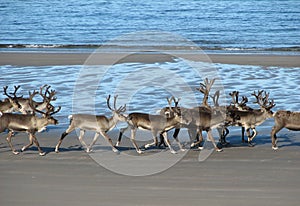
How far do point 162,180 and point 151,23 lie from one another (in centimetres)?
3388

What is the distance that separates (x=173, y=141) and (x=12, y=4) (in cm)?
4506

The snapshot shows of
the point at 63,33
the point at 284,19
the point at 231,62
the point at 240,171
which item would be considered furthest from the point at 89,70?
the point at 284,19

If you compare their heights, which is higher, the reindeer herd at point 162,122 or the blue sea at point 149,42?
the reindeer herd at point 162,122

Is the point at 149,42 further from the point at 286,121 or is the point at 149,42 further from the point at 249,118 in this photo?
the point at 286,121

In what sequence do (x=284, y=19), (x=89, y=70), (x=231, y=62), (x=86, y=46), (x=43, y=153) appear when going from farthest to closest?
1. (x=284, y=19)
2. (x=86, y=46)
3. (x=231, y=62)
4. (x=89, y=70)
5. (x=43, y=153)

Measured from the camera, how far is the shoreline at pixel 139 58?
2389 cm

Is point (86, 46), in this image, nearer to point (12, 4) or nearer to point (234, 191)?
point (234, 191)

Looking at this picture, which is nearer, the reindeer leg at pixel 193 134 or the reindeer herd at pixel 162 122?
the reindeer herd at pixel 162 122

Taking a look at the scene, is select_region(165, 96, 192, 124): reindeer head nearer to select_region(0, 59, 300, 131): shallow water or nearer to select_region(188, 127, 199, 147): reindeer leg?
select_region(188, 127, 199, 147): reindeer leg

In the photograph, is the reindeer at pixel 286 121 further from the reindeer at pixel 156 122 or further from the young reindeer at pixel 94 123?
the young reindeer at pixel 94 123

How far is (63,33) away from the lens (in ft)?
124

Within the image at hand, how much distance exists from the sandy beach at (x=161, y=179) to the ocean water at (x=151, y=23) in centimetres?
1757

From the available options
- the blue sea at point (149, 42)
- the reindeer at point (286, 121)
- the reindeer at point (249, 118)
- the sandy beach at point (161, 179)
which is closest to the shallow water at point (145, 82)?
the blue sea at point (149, 42)

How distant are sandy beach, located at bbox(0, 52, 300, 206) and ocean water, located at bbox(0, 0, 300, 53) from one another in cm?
1757
